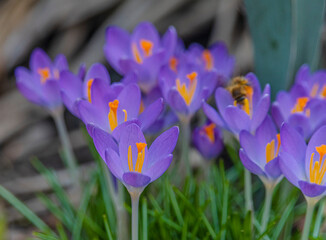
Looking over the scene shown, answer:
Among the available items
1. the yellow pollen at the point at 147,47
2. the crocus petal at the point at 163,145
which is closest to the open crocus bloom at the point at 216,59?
the yellow pollen at the point at 147,47

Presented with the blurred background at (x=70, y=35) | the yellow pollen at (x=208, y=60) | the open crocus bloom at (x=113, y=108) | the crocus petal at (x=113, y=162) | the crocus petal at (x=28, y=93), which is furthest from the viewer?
the blurred background at (x=70, y=35)

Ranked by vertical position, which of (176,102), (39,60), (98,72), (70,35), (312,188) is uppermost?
(70,35)

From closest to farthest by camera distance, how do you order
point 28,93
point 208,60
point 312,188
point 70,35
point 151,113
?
point 312,188
point 151,113
point 28,93
point 208,60
point 70,35

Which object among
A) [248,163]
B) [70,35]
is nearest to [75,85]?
[248,163]

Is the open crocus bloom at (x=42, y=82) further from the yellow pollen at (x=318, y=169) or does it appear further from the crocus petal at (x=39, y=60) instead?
the yellow pollen at (x=318, y=169)

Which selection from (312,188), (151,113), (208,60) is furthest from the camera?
(208,60)

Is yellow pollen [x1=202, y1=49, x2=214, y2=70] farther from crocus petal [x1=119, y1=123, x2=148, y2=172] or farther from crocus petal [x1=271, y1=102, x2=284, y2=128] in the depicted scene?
crocus petal [x1=119, y1=123, x2=148, y2=172]

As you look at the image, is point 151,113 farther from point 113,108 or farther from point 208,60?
point 208,60

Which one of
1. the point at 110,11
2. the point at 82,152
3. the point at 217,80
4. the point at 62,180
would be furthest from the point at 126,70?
the point at 110,11
